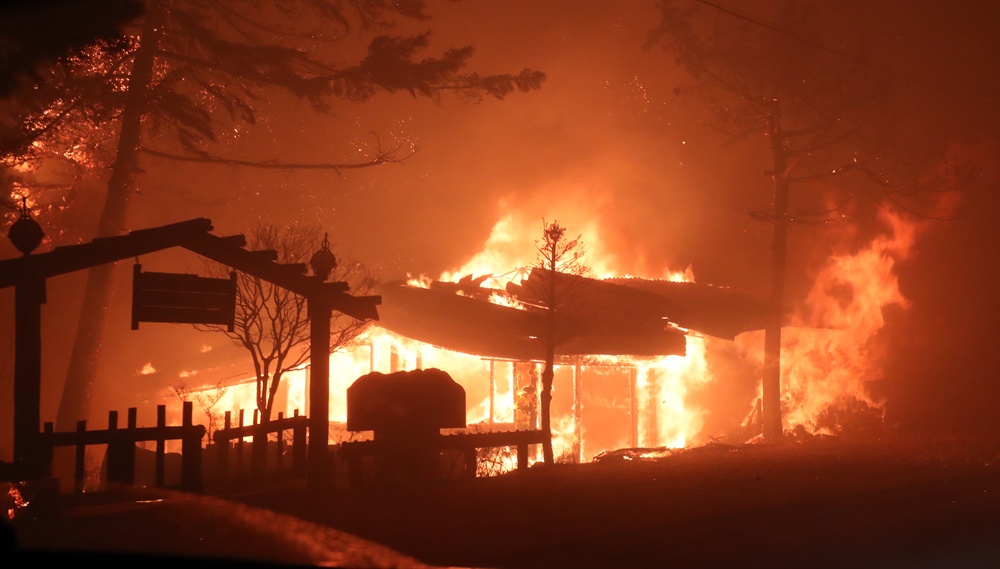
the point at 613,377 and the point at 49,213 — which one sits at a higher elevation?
the point at 49,213

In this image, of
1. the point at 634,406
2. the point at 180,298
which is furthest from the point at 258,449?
the point at 634,406

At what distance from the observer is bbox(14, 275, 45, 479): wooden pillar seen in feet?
33.7

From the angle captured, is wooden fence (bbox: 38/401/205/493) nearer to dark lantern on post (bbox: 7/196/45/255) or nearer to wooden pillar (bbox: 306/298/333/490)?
wooden pillar (bbox: 306/298/333/490)

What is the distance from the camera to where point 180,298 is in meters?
11.8

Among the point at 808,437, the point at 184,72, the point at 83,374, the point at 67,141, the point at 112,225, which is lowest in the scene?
the point at 808,437

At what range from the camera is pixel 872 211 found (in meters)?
38.8

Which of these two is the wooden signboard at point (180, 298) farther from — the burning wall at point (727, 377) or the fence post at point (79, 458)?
the burning wall at point (727, 377)

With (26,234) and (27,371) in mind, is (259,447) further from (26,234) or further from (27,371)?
(26,234)

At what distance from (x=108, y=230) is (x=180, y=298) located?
13.9m

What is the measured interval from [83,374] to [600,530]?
1823 centimetres

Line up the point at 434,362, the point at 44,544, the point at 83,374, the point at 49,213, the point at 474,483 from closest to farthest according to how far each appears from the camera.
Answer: the point at 44,544, the point at 474,483, the point at 83,374, the point at 434,362, the point at 49,213

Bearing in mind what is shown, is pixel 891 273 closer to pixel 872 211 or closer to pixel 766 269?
pixel 872 211

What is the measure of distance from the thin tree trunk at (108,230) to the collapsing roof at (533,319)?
25.4ft

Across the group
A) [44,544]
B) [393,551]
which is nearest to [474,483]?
[393,551]
